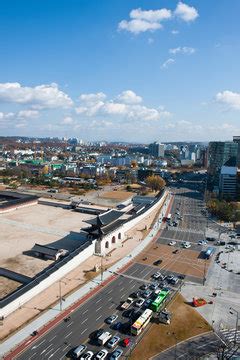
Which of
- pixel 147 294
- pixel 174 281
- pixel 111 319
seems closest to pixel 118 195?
pixel 174 281

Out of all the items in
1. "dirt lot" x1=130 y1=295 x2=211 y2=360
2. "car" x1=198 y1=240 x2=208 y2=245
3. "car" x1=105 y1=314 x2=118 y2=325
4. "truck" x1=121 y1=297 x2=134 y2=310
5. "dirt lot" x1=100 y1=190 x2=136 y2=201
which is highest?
"dirt lot" x1=100 y1=190 x2=136 y2=201

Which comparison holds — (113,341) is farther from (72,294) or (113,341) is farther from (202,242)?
(202,242)

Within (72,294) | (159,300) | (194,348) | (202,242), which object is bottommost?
(194,348)

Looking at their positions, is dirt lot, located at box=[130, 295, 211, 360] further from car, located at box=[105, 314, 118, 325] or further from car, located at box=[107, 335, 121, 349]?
car, located at box=[105, 314, 118, 325]

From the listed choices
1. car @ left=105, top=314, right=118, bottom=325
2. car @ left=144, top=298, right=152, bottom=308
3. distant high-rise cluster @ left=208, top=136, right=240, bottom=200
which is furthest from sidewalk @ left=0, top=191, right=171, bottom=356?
distant high-rise cluster @ left=208, top=136, right=240, bottom=200

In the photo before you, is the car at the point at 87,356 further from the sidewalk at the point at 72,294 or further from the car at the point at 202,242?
the car at the point at 202,242

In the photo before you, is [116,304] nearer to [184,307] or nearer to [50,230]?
[184,307]
